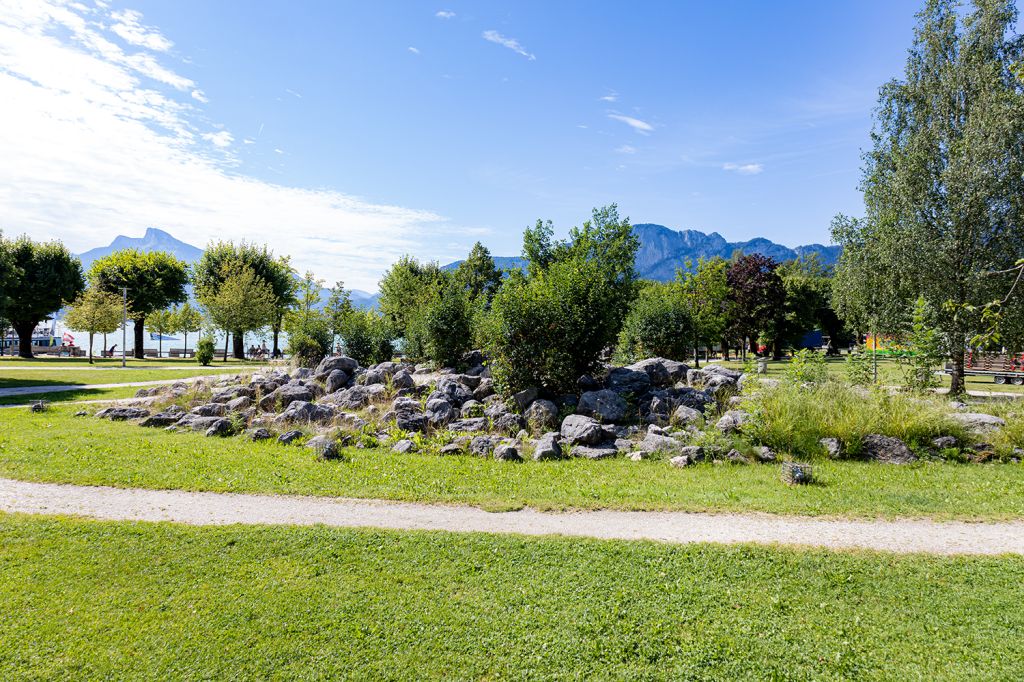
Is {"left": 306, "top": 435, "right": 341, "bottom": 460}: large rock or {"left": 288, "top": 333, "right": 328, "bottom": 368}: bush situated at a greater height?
{"left": 288, "top": 333, "right": 328, "bottom": 368}: bush

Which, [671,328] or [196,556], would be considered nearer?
[196,556]

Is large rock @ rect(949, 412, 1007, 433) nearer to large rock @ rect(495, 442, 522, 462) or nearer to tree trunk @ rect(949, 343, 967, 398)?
large rock @ rect(495, 442, 522, 462)

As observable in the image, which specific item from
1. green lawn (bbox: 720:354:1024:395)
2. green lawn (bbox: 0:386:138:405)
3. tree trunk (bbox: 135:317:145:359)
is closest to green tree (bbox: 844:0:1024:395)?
green lawn (bbox: 720:354:1024:395)

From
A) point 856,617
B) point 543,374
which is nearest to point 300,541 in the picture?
point 856,617

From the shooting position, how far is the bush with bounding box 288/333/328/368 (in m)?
22.9

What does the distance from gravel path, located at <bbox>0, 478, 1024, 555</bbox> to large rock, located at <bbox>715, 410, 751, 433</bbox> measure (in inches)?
159

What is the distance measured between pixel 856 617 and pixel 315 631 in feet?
16.4

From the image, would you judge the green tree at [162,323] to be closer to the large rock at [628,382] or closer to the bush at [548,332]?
the bush at [548,332]

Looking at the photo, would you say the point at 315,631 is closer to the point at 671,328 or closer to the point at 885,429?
the point at 885,429

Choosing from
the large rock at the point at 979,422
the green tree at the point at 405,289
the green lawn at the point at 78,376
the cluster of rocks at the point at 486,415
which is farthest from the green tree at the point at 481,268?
the large rock at the point at 979,422

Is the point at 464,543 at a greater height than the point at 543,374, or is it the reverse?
the point at 543,374

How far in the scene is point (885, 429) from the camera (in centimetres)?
1109

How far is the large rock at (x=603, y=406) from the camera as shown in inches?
512

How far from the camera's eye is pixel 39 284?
1561 inches
